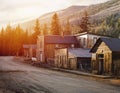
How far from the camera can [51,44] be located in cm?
7400

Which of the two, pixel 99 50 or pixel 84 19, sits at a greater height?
pixel 84 19

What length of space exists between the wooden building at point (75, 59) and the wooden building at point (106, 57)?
21.7 feet

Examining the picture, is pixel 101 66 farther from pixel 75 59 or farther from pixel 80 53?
pixel 80 53

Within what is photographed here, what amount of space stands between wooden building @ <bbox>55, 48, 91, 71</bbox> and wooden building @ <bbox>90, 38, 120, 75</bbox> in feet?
21.7

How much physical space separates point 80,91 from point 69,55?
1333 inches

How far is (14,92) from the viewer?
2105cm

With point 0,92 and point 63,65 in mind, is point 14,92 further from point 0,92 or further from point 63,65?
point 63,65

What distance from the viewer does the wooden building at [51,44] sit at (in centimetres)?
7344

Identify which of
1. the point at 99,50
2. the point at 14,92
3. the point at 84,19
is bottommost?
the point at 14,92

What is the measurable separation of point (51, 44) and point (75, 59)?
22150 mm

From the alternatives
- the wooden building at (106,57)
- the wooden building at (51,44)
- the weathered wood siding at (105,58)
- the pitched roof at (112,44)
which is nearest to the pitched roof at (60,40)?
the wooden building at (51,44)

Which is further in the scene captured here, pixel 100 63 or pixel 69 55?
pixel 69 55

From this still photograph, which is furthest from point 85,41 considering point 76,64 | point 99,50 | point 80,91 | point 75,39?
point 80,91

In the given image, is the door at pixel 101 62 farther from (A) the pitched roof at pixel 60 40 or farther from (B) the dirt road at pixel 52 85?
(A) the pitched roof at pixel 60 40
